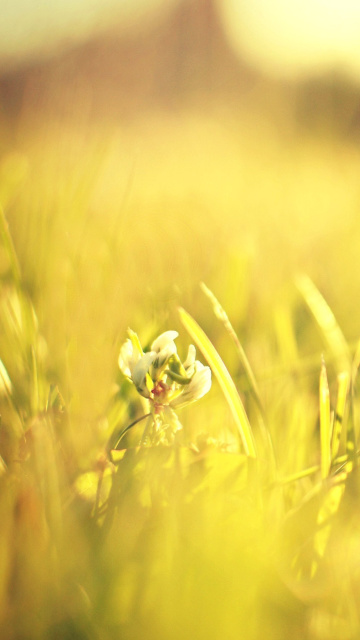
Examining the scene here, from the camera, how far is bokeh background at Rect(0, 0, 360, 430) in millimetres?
877

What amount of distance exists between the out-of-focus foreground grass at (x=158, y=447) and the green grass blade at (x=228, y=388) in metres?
0.02

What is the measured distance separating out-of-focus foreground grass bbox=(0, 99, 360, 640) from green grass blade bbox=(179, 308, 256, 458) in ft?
0.08

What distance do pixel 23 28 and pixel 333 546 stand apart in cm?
118

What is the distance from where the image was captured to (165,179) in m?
1.84

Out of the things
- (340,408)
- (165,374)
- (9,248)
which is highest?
(9,248)

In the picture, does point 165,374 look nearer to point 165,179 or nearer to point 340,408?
point 340,408

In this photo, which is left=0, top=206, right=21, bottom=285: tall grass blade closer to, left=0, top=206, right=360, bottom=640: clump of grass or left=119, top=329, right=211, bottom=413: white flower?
left=0, top=206, right=360, bottom=640: clump of grass

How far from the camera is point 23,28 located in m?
1.25

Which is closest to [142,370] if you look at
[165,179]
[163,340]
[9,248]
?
[163,340]

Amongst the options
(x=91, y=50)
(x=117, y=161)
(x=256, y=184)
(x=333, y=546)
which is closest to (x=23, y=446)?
(x=333, y=546)

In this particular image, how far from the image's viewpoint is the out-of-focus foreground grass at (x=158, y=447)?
42cm

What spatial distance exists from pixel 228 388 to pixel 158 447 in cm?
10

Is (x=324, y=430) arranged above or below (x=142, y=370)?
below

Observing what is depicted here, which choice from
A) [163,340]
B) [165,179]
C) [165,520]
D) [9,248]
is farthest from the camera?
[165,179]
